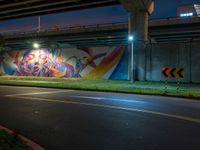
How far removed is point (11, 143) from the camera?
224 inches

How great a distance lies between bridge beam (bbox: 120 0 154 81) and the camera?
107ft

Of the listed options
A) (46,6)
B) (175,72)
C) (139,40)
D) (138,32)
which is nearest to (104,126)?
(175,72)

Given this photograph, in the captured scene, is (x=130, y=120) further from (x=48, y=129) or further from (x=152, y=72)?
(x=152, y=72)

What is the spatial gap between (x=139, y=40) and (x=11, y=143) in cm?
2881

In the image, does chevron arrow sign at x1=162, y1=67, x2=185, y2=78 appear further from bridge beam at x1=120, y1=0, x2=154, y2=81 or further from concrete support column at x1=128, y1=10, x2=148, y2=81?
concrete support column at x1=128, y1=10, x2=148, y2=81

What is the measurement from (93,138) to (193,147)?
88.7 inches

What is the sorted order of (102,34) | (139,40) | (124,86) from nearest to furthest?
(124,86) < (139,40) < (102,34)

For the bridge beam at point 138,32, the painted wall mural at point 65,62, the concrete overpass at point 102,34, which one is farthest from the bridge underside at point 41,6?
the concrete overpass at point 102,34

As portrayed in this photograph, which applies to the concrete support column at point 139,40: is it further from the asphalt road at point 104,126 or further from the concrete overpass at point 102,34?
the asphalt road at point 104,126

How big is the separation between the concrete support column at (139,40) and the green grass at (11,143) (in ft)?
87.5

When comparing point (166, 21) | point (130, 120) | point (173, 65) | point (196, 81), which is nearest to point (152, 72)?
point (173, 65)

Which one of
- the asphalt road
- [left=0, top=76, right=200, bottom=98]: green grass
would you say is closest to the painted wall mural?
[left=0, top=76, right=200, bottom=98]: green grass

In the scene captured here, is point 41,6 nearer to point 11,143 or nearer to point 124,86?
point 124,86

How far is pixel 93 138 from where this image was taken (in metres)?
6.88
